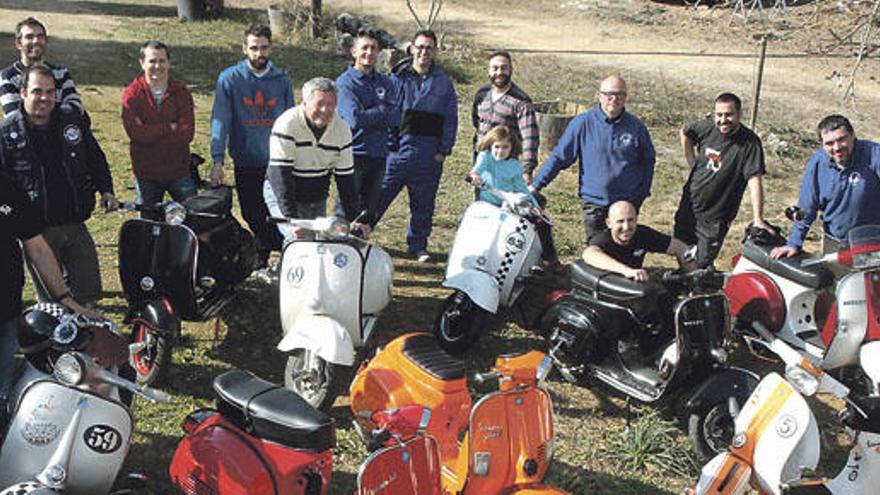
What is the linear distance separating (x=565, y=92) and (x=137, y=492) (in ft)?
32.3

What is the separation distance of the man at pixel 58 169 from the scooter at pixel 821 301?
3837mm

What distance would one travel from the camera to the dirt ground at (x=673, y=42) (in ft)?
42.5

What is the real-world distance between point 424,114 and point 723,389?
302 cm

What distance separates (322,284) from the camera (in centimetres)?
447

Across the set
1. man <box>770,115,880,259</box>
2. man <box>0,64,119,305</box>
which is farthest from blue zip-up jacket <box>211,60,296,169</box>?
man <box>770,115,880,259</box>

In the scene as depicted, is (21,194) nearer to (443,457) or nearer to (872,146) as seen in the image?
(443,457)

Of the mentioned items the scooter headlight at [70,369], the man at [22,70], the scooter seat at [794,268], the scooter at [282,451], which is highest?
the man at [22,70]

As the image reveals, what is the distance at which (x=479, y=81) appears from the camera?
42.8 ft

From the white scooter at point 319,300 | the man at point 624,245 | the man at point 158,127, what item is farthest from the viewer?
the man at point 158,127

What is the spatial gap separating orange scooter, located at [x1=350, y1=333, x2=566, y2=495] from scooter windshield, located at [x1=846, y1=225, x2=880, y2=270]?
2.25 metres

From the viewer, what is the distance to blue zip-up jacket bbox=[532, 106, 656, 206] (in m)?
5.90

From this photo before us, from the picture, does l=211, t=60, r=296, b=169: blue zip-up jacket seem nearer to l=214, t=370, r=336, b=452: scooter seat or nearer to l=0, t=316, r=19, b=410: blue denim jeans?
l=0, t=316, r=19, b=410: blue denim jeans

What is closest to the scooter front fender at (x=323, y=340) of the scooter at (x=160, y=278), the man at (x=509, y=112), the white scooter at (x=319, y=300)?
the white scooter at (x=319, y=300)

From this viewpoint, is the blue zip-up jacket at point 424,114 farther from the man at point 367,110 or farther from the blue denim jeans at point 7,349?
the blue denim jeans at point 7,349
